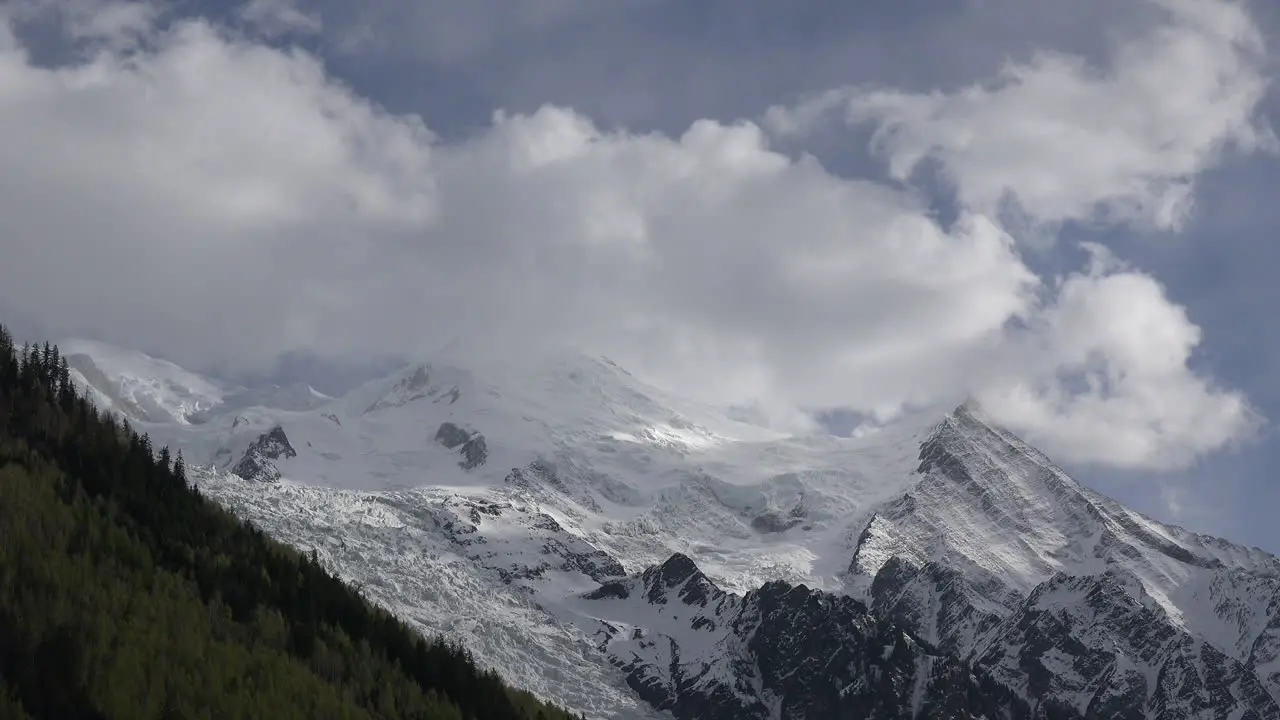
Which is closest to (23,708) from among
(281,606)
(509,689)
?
(281,606)

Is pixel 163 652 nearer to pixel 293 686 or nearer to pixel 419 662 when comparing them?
pixel 293 686

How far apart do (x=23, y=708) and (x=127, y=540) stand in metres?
41.9

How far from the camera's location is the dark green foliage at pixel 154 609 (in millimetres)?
103688

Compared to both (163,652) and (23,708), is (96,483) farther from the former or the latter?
(23,708)

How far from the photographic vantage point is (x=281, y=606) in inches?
5679

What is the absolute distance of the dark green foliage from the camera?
10369 centimetres

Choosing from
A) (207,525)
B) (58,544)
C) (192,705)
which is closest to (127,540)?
(58,544)

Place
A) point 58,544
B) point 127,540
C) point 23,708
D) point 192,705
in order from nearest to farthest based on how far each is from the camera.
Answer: point 23,708 < point 192,705 < point 58,544 < point 127,540

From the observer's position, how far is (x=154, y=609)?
4776 inches

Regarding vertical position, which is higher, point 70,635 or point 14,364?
point 14,364

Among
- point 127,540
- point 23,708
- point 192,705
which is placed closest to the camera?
point 23,708

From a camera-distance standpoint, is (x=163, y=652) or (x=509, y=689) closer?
(x=163, y=652)

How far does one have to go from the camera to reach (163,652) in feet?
364

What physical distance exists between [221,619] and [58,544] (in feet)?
42.9
